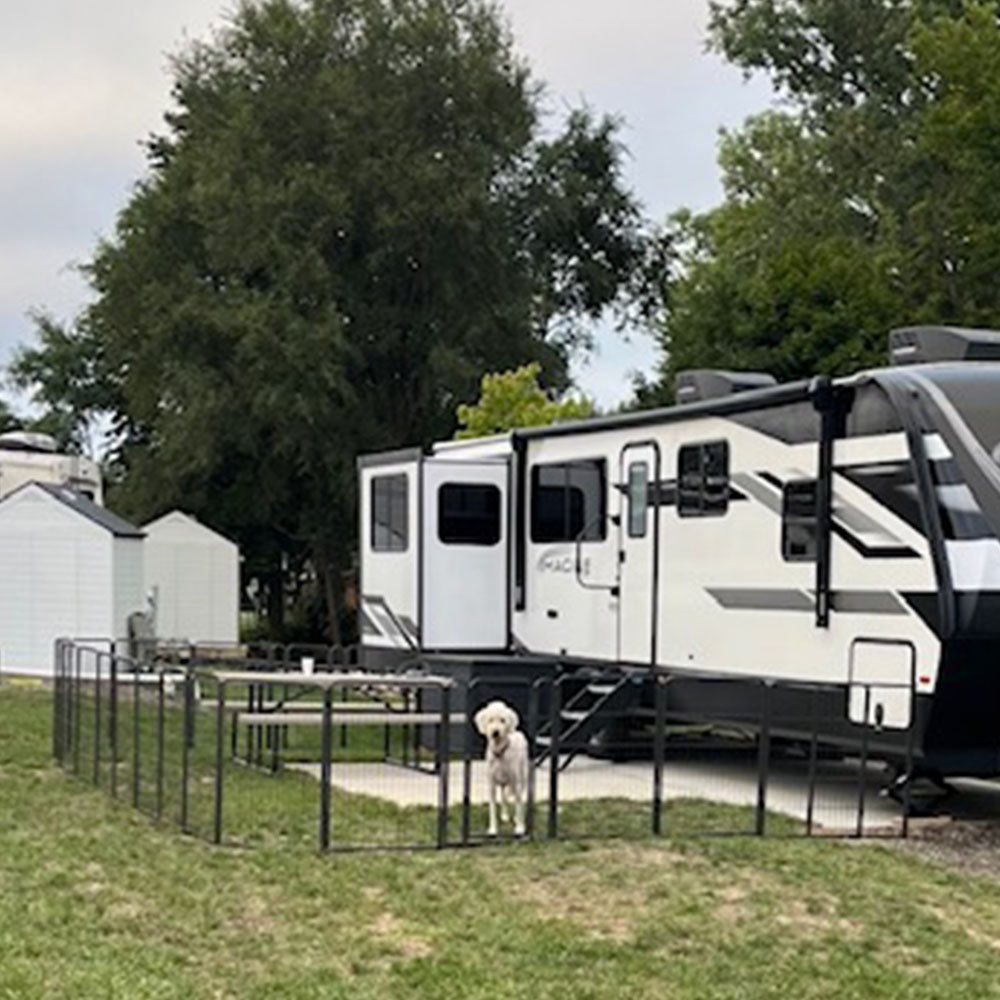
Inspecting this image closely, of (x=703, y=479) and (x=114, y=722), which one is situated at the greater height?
(x=703, y=479)

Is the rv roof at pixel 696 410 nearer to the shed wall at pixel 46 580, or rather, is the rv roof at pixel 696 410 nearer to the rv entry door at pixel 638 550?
the rv entry door at pixel 638 550

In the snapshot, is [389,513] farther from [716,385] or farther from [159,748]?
[159,748]

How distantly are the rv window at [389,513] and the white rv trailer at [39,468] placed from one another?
29.1ft

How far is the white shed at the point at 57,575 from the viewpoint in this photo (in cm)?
2081

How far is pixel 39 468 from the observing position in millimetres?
24891

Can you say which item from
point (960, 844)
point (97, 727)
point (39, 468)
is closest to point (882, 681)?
point (960, 844)

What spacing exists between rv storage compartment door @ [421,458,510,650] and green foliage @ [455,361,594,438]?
22.9ft

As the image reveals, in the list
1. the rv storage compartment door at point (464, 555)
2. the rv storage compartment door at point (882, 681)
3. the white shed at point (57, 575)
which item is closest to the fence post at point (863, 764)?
the rv storage compartment door at point (882, 681)

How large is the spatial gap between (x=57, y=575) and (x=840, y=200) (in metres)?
18.3

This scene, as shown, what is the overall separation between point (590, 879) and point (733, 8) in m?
31.1

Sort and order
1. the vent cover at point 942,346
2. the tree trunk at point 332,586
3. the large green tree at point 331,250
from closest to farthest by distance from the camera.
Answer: the vent cover at point 942,346
the large green tree at point 331,250
the tree trunk at point 332,586

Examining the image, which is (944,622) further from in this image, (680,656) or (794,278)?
(794,278)

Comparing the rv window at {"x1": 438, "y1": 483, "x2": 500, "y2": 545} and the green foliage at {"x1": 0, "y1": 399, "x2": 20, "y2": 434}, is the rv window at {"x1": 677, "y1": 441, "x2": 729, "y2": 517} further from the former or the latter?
the green foliage at {"x1": 0, "y1": 399, "x2": 20, "y2": 434}

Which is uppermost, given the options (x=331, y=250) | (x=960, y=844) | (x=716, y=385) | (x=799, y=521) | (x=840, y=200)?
(x=840, y=200)
